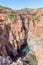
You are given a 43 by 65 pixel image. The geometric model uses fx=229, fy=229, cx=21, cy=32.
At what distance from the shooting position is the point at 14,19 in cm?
1933

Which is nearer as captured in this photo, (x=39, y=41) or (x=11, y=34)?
(x=39, y=41)

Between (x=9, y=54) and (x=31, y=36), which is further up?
(x=31, y=36)

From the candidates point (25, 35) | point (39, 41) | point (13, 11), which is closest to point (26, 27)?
point (25, 35)

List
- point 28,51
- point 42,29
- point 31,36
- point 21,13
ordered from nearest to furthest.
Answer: point 42,29
point 31,36
point 28,51
point 21,13

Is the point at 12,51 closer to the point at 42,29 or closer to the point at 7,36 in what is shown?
the point at 7,36

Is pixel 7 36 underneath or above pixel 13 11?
underneath

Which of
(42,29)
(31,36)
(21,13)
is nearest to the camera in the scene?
(42,29)

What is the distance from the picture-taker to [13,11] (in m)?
20.7

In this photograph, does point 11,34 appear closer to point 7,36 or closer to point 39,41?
point 7,36

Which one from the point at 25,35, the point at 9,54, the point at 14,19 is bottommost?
the point at 9,54

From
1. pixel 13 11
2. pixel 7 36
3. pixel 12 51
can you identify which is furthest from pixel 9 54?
pixel 13 11

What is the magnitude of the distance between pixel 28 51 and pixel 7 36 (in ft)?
7.32

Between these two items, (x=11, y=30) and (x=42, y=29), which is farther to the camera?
(x=11, y=30)

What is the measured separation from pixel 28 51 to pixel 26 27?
2258 mm
